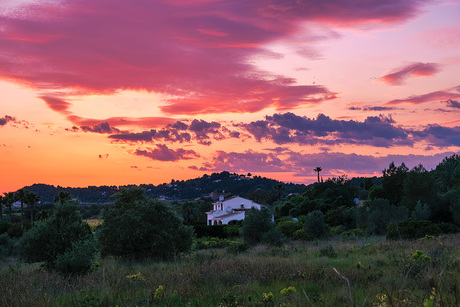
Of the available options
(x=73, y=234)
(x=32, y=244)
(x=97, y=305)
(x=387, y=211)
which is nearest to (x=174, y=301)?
(x=97, y=305)

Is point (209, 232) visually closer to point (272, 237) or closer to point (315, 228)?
point (315, 228)

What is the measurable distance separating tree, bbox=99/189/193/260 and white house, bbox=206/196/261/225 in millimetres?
55607

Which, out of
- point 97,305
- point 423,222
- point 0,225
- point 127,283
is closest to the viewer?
point 97,305

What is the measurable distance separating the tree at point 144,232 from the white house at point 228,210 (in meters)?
55.6

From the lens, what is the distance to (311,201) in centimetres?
7006

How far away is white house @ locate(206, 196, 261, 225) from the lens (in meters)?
79.3

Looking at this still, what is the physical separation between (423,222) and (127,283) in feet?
83.2

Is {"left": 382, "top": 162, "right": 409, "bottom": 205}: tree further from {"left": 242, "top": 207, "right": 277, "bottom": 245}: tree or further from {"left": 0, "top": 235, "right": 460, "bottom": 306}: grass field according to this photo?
{"left": 0, "top": 235, "right": 460, "bottom": 306}: grass field

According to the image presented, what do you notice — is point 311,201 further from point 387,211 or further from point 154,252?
point 154,252

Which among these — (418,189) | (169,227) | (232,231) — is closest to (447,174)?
(418,189)

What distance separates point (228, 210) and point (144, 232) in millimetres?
64756

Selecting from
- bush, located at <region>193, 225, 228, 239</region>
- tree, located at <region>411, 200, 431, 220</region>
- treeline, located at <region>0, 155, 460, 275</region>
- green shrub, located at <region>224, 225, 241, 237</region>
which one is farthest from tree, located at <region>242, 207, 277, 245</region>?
bush, located at <region>193, 225, 228, 239</region>

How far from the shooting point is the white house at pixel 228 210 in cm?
7927

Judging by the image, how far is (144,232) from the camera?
22.0 m
